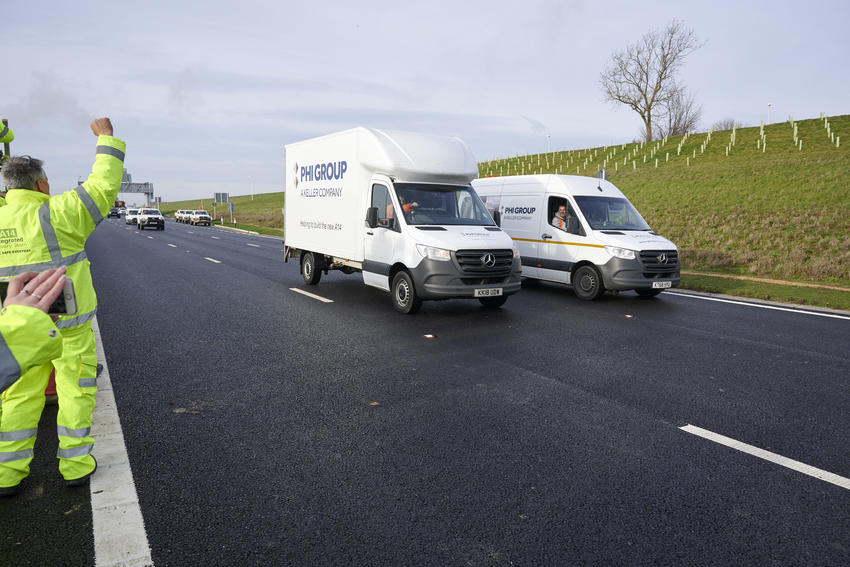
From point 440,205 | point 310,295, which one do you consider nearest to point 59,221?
point 440,205

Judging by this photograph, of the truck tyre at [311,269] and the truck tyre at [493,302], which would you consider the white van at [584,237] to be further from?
the truck tyre at [311,269]

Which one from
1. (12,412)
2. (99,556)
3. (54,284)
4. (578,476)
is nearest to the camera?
(54,284)

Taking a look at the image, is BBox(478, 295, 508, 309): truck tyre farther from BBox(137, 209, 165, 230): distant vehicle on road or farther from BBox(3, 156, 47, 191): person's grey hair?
BBox(137, 209, 165, 230): distant vehicle on road

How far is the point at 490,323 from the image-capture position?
821 cm

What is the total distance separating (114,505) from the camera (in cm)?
300

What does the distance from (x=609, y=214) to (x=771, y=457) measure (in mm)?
8038

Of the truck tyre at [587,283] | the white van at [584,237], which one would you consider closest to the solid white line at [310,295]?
the white van at [584,237]

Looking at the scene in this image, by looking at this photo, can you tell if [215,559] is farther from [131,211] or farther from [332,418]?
[131,211]

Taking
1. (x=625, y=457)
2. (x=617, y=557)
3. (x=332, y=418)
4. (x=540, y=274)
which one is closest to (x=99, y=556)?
(x=332, y=418)

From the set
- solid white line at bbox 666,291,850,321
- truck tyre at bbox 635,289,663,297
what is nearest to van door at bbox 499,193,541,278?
truck tyre at bbox 635,289,663,297

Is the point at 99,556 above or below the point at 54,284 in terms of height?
below

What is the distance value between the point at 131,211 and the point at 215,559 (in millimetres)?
63463

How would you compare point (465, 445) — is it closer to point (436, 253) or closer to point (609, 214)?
point (436, 253)

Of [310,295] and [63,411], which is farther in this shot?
[310,295]
